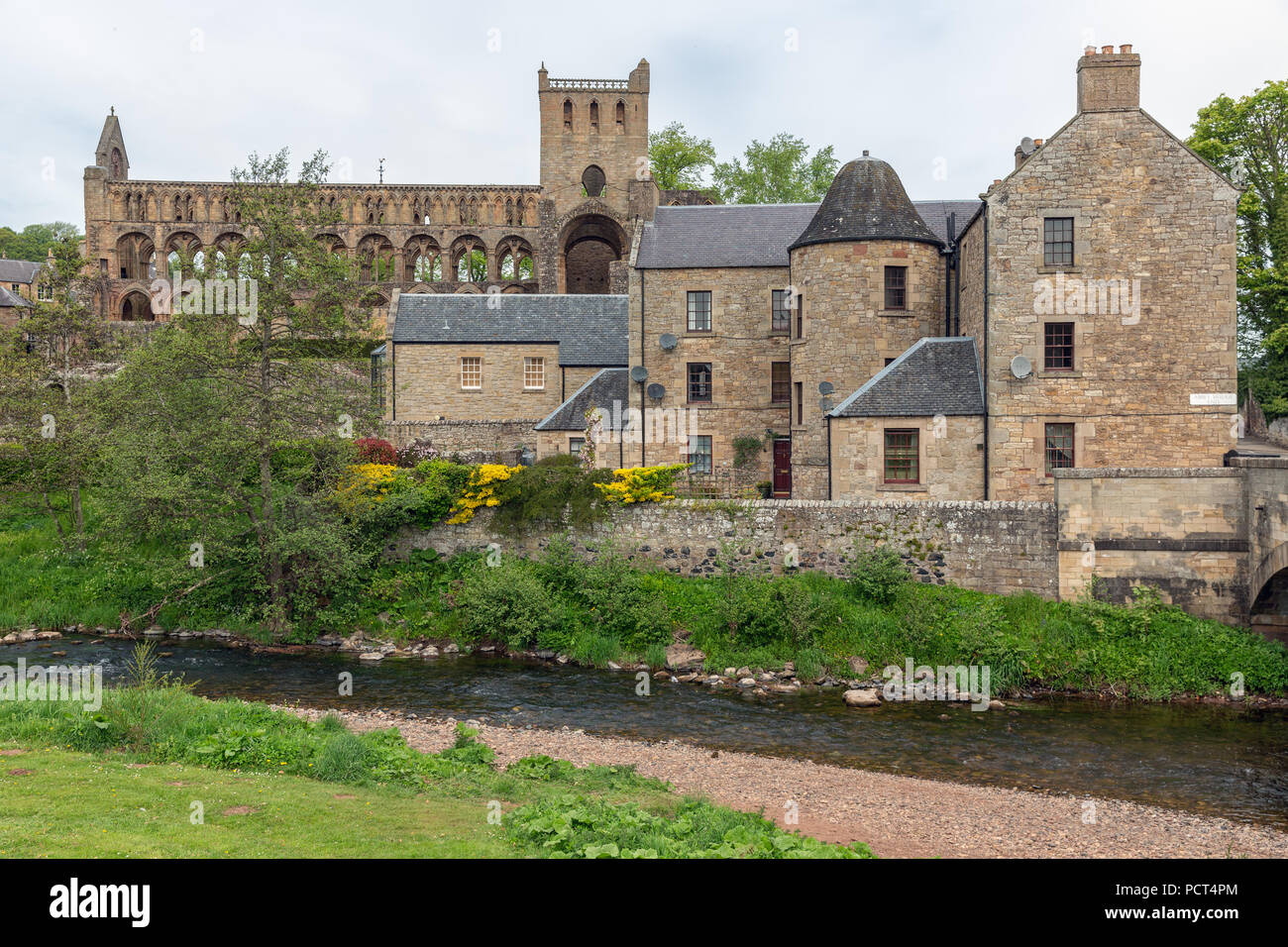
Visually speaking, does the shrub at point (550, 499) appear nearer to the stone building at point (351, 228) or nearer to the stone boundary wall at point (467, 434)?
the stone boundary wall at point (467, 434)

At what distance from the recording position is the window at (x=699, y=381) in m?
33.2

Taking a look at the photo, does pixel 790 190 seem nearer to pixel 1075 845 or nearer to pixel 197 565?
pixel 197 565

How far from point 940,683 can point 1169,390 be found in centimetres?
1061

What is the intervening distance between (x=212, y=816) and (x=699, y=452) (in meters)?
25.0

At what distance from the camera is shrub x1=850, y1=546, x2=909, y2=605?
22172 millimetres

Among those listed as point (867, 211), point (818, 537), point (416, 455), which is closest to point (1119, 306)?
point (867, 211)

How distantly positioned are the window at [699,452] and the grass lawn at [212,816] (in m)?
22.5

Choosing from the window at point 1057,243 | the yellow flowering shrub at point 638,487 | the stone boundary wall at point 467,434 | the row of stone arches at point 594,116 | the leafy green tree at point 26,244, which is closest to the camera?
the window at point 1057,243

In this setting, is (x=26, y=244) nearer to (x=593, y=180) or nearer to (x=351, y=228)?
(x=351, y=228)

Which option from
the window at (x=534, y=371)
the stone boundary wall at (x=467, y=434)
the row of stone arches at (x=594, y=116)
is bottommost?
the stone boundary wall at (x=467, y=434)

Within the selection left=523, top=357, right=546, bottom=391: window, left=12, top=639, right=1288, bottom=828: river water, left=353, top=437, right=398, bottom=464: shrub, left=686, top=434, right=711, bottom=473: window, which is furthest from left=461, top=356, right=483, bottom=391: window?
left=12, top=639, right=1288, bottom=828: river water

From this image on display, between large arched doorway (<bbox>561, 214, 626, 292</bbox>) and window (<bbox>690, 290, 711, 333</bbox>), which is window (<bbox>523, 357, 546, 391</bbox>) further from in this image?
large arched doorway (<bbox>561, 214, 626, 292</bbox>)

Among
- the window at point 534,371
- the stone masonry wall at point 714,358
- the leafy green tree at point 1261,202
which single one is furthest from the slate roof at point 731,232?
the leafy green tree at point 1261,202
